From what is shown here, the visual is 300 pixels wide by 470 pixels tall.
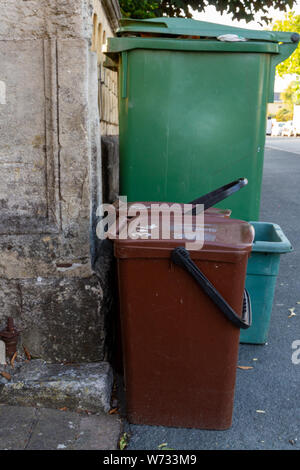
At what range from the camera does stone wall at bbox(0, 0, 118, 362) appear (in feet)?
8.83

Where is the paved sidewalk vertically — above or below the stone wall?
below

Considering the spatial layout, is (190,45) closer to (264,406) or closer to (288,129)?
(264,406)

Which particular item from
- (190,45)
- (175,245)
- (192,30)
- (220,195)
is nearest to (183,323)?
(175,245)

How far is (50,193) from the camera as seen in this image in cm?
284

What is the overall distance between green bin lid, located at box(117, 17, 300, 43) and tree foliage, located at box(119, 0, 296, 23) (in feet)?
16.1

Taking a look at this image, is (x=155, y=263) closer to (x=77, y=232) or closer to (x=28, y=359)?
(x=77, y=232)

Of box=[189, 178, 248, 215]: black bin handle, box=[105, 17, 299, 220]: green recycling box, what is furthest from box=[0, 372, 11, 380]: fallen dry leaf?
box=[105, 17, 299, 220]: green recycling box

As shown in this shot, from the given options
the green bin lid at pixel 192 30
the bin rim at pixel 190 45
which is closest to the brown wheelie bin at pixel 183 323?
the bin rim at pixel 190 45

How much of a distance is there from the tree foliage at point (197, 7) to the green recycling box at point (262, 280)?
6184mm

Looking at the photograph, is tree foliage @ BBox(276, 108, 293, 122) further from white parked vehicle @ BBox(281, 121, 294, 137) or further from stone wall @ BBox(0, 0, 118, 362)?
stone wall @ BBox(0, 0, 118, 362)

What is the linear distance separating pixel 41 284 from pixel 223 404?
3.81 feet

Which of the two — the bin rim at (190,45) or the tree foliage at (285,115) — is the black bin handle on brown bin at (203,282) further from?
the tree foliage at (285,115)

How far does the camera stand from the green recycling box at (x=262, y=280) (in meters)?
3.29

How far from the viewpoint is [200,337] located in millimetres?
2484
